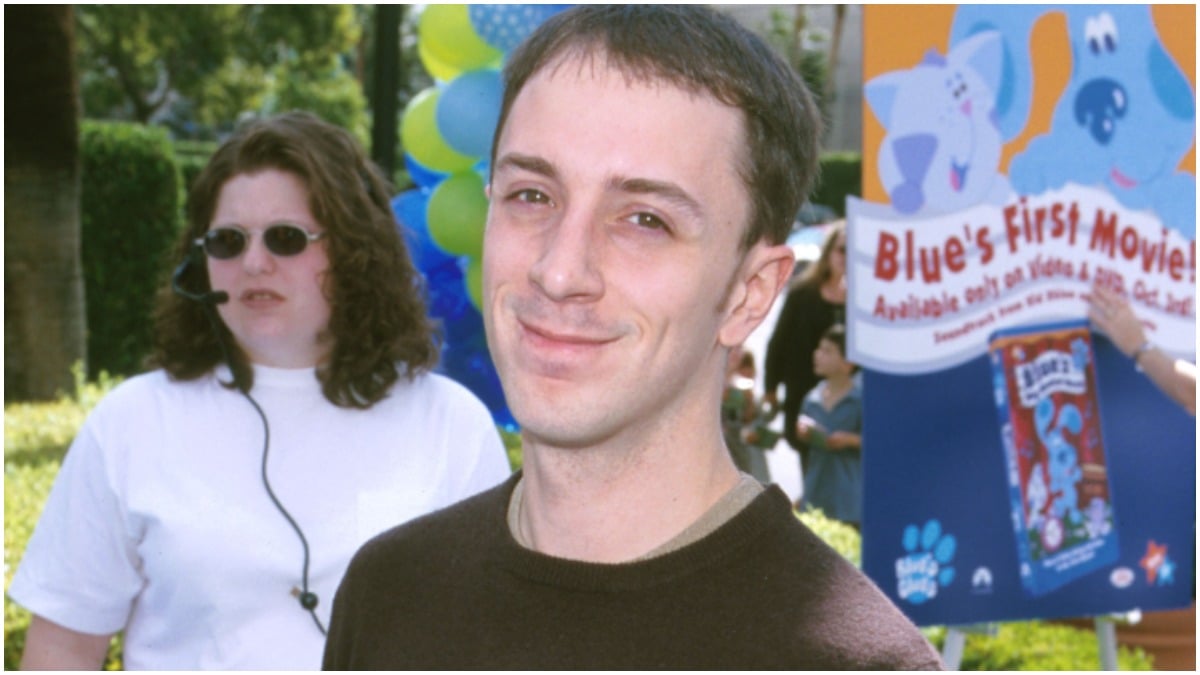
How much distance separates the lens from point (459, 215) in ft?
16.3

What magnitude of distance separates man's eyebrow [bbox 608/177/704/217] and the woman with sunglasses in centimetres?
128

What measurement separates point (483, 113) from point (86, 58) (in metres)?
27.1

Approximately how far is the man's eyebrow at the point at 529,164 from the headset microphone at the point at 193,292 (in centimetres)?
140

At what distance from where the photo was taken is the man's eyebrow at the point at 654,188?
1288 mm

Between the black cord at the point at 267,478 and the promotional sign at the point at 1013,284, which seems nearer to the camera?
the black cord at the point at 267,478

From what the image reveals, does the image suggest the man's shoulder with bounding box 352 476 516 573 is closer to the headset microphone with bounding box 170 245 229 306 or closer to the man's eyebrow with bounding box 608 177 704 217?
the man's eyebrow with bounding box 608 177 704 217

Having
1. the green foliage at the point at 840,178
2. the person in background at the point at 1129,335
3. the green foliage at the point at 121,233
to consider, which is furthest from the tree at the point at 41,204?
the green foliage at the point at 840,178

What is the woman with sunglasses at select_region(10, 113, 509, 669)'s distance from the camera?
7.72 feet

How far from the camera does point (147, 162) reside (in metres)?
11.6

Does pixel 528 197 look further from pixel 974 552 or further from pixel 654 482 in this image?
pixel 974 552

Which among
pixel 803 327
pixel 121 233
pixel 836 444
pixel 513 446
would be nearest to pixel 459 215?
pixel 513 446

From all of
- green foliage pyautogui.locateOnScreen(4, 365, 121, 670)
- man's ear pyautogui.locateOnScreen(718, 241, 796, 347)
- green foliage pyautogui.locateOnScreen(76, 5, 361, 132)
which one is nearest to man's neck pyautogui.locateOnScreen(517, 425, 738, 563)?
man's ear pyautogui.locateOnScreen(718, 241, 796, 347)

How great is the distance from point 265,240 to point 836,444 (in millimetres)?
3848

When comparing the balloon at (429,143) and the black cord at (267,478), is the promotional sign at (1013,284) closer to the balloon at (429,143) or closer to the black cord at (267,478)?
the balloon at (429,143)
